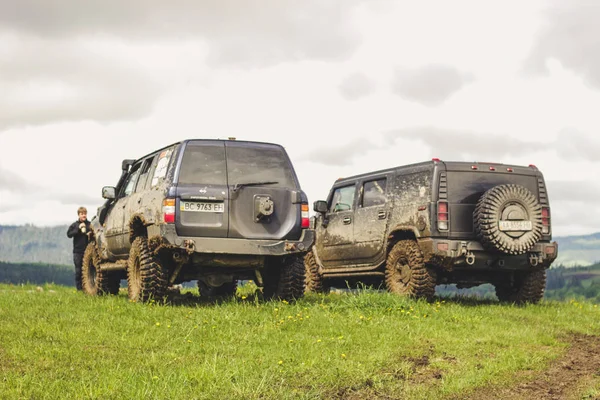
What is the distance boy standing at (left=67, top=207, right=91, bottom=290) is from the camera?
16703mm

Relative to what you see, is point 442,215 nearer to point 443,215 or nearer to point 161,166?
point 443,215

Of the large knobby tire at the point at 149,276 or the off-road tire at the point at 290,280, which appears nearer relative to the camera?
the large knobby tire at the point at 149,276

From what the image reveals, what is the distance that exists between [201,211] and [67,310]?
2.39 m

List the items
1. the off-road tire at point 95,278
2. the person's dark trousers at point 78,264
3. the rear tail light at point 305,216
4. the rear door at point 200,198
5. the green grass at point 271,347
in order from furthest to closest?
1. the person's dark trousers at point 78,264
2. the off-road tire at point 95,278
3. the rear tail light at point 305,216
4. the rear door at point 200,198
5. the green grass at point 271,347

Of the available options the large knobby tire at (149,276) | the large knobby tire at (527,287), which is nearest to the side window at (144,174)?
the large knobby tire at (149,276)

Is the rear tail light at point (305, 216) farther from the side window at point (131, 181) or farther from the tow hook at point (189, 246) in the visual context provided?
the side window at point (131, 181)

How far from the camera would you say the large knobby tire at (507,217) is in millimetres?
12008

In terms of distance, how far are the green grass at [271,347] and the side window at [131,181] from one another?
2508mm

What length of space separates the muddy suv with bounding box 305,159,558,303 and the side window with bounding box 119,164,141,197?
3.35 m

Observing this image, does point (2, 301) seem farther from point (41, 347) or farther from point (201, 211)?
point (41, 347)

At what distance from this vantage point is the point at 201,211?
36.1 ft

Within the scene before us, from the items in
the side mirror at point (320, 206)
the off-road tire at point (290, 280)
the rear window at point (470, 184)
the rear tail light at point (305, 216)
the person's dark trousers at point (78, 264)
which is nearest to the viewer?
the rear tail light at point (305, 216)

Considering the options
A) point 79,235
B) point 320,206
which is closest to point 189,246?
point 320,206

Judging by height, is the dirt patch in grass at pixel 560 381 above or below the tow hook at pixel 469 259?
below
